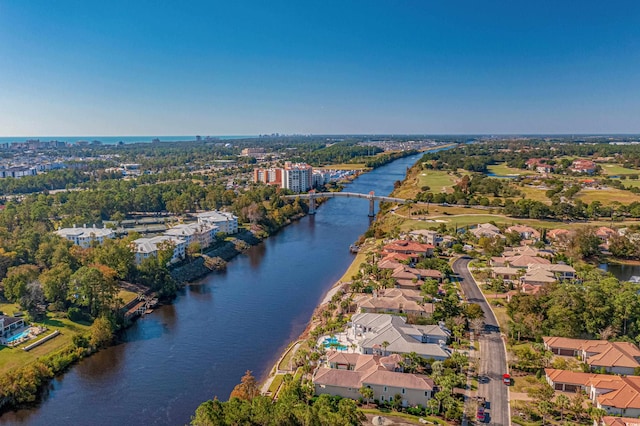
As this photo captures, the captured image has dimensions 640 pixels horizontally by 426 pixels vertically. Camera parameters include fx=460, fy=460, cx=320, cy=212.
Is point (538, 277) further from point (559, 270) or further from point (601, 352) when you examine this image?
point (601, 352)

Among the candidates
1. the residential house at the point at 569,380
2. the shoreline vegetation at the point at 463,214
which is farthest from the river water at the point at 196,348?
the residential house at the point at 569,380

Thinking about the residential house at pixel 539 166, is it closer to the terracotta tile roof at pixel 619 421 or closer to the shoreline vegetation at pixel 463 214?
the shoreline vegetation at pixel 463 214

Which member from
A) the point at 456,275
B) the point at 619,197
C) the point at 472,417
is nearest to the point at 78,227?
the point at 456,275

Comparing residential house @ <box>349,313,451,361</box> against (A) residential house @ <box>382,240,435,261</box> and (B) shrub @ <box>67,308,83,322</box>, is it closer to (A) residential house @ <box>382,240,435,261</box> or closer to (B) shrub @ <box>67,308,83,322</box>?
(A) residential house @ <box>382,240,435,261</box>

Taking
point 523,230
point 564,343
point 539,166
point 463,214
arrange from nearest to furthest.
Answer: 1. point 564,343
2. point 523,230
3. point 463,214
4. point 539,166

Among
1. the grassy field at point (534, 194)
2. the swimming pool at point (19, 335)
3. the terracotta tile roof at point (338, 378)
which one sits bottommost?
the swimming pool at point (19, 335)

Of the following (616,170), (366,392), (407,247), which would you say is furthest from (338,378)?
(616,170)

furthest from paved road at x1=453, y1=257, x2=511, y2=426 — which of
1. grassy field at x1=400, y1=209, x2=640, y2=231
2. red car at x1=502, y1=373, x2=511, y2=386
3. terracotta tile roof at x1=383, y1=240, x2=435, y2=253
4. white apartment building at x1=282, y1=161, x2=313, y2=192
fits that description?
white apartment building at x1=282, y1=161, x2=313, y2=192

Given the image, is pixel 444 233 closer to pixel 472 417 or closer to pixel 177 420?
pixel 472 417
